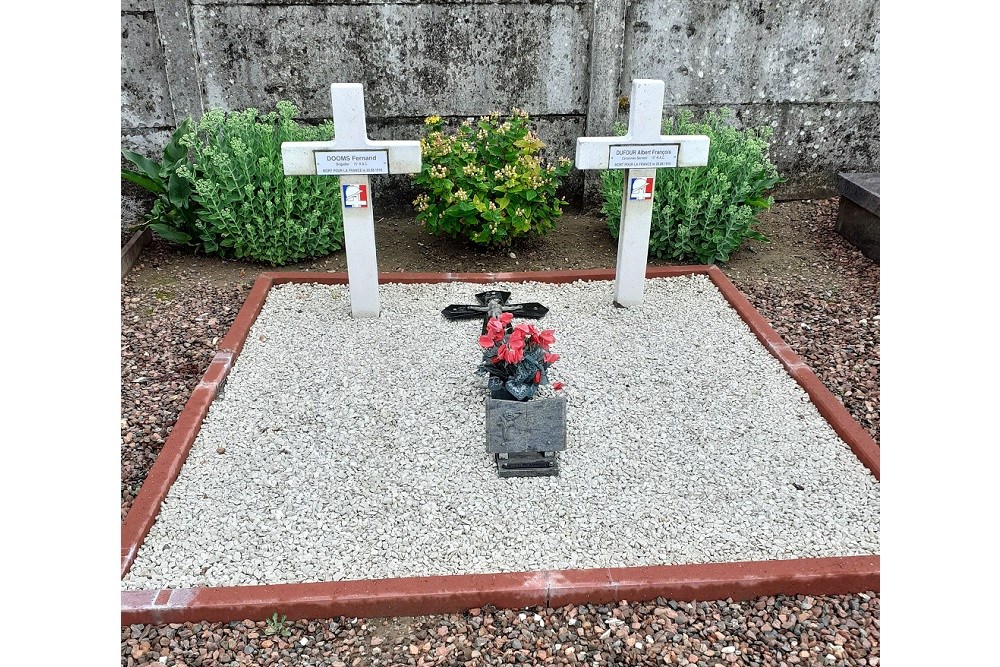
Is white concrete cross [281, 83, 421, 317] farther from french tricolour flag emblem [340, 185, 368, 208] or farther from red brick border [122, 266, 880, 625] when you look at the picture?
red brick border [122, 266, 880, 625]

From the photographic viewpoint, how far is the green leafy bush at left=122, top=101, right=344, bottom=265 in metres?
4.23

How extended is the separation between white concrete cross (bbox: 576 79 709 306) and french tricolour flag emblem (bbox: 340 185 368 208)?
1.12m

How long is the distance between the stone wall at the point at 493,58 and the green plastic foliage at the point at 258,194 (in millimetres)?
626

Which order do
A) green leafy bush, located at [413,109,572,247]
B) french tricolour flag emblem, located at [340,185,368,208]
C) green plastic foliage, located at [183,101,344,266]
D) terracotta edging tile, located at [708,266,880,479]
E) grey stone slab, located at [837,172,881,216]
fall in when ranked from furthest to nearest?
grey stone slab, located at [837,172,881,216], green leafy bush, located at [413,109,572,247], green plastic foliage, located at [183,101,344,266], french tricolour flag emblem, located at [340,185,368,208], terracotta edging tile, located at [708,266,880,479]

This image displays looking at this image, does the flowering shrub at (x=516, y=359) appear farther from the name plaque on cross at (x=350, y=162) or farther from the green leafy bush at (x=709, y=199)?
the green leafy bush at (x=709, y=199)

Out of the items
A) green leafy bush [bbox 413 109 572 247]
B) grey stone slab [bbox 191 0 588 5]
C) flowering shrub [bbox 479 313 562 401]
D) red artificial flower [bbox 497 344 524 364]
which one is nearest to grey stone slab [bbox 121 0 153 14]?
grey stone slab [bbox 191 0 588 5]

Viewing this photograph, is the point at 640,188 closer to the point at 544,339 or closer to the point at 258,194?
the point at 544,339

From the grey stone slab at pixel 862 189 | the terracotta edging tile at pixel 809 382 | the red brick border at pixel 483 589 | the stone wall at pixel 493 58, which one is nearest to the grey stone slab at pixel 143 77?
the stone wall at pixel 493 58

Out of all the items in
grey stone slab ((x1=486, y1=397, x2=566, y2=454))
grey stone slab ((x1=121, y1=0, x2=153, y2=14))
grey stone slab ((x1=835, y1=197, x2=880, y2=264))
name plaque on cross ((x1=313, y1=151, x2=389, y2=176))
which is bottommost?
grey stone slab ((x1=486, y1=397, x2=566, y2=454))

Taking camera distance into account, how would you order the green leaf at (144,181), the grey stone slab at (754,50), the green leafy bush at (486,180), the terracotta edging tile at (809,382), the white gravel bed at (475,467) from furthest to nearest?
1. the grey stone slab at (754,50)
2. the green leaf at (144,181)
3. the green leafy bush at (486,180)
4. the terracotta edging tile at (809,382)
5. the white gravel bed at (475,467)

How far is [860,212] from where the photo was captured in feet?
16.0

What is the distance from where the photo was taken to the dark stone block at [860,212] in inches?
185

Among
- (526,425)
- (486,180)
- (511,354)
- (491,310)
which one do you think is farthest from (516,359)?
(486,180)

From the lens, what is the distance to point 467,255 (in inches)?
186
